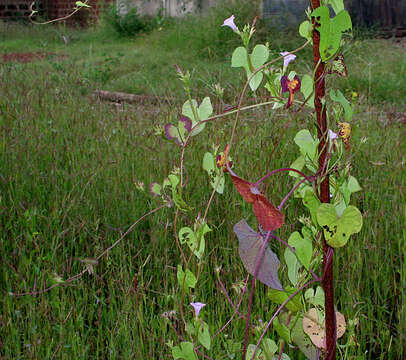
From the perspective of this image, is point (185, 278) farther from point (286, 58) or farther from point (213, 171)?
point (286, 58)

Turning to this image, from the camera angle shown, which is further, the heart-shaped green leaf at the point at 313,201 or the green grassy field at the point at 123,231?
the green grassy field at the point at 123,231

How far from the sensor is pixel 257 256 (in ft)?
2.58

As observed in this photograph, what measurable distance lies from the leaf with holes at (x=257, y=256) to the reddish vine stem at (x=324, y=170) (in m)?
0.10

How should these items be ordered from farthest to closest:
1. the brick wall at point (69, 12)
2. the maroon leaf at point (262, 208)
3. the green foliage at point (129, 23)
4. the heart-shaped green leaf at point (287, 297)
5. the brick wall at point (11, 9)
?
the brick wall at point (11, 9) < the brick wall at point (69, 12) < the green foliage at point (129, 23) < the heart-shaped green leaf at point (287, 297) < the maroon leaf at point (262, 208)

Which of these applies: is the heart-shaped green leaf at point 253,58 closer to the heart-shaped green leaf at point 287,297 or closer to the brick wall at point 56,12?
the heart-shaped green leaf at point 287,297

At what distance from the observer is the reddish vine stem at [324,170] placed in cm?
79

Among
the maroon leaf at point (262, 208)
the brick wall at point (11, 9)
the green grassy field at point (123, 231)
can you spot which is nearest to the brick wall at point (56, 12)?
the brick wall at point (11, 9)

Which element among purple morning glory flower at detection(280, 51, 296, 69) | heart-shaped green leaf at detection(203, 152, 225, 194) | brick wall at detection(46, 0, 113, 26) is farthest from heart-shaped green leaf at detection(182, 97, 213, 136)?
brick wall at detection(46, 0, 113, 26)

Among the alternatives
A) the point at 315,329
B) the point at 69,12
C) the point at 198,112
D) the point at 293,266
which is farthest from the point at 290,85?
the point at 69,12

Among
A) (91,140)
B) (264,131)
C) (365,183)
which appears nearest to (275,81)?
(365,183)

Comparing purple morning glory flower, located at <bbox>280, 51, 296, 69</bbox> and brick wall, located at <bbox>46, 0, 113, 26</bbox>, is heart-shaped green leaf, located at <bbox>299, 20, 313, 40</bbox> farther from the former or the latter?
brick wall, located at <bbox>46, 0, 113, 26</bbox>

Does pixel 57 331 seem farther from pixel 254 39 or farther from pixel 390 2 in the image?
pixel 390 2

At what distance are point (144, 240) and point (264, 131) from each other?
0.93 metres

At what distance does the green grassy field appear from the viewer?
1415mm
